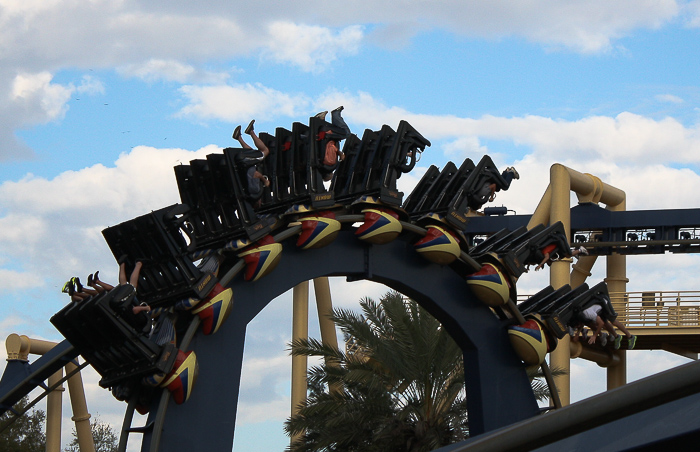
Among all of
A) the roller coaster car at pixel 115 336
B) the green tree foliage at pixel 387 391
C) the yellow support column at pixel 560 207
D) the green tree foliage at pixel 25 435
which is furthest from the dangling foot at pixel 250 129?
the green tree foliage at pixel 25 435

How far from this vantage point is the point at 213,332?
A: 35.9ft

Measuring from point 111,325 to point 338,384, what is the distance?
957cm

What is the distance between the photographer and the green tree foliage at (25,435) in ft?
137

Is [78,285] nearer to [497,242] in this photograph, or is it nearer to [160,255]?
[160,255]

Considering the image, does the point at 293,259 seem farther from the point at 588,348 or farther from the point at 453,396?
the point at 588,348

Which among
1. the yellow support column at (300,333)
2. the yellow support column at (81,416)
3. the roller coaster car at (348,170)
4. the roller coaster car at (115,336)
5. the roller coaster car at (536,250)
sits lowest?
the roller coaster car at (115,336)

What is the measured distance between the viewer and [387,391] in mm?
18516

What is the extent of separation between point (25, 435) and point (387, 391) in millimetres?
31015

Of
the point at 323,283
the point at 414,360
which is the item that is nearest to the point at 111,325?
the point at 414,360

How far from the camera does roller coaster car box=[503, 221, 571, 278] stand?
1326 cm

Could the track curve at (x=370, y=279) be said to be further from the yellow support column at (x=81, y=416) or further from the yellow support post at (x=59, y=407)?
the yellow support column at (x=81, y=416)

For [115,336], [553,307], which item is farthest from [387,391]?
[115,336]

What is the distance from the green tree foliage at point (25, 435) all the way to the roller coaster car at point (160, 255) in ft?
110

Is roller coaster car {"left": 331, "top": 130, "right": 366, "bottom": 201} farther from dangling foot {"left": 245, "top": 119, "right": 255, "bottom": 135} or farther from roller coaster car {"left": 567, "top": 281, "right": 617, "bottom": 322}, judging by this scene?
roller coaster car {"left": 567, "top": 281, "right": 617, "bottom": 322}
